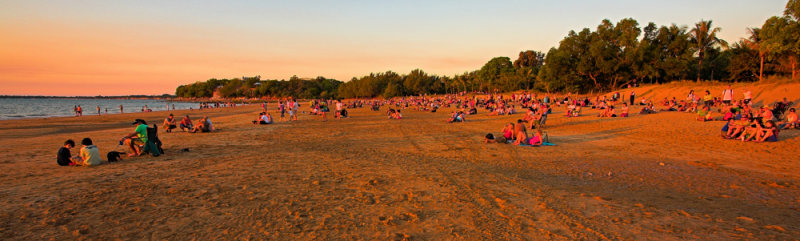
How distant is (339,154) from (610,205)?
6569 millimetres

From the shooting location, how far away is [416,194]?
5.63m

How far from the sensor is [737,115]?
49.8ft

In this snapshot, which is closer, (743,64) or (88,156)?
(88,156)

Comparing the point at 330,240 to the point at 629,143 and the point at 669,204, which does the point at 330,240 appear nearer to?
the point at 669,204

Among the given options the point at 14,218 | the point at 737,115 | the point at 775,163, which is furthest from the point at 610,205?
the point at 737,115

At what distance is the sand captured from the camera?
13.6 feet

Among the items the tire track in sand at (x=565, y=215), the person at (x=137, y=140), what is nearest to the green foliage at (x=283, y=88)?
the person at (x=137, y=140)

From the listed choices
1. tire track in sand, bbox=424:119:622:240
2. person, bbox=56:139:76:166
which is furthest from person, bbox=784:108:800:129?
person, bbox=56:139:76:166

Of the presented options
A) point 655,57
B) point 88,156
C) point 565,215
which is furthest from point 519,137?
point 655,57

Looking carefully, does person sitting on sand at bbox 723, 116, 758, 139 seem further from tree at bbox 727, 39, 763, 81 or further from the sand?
tree at bbox 727, 39, 763, 81

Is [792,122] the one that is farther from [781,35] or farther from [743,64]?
[743,64]

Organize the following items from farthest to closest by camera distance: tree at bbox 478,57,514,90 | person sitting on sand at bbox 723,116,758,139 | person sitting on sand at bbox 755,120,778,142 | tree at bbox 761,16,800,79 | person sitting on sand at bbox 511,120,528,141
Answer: tree at bbox 478,57,514,90, tree at bbox 761,16,800,79, person sitting on sand at bbox 511,120,528,141, person sitting on sand at bbox 723,116,758,139, person sitting on sand at bbox 755,120,778,142

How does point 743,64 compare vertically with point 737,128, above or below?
above

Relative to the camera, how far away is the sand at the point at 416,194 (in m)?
4.14
